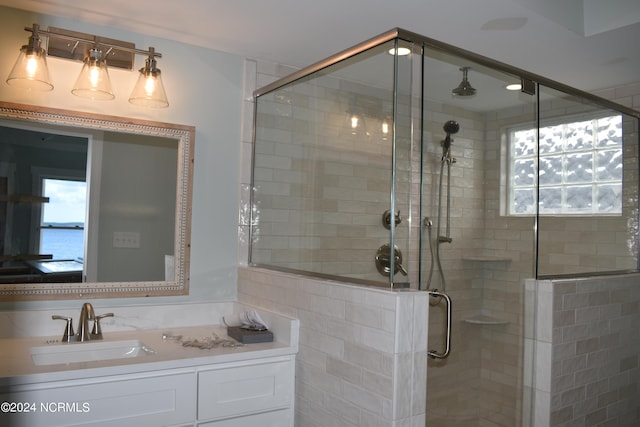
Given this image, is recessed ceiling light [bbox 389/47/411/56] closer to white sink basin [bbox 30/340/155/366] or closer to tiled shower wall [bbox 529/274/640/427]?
tiled shower wall [bbox 529/274/640/427]

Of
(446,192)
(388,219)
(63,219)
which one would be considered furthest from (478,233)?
(63,219)

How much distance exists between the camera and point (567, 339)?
8.32ft

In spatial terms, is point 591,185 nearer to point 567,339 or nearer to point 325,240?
point 567,339

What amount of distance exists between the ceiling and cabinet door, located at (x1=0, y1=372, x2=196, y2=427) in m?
1.59

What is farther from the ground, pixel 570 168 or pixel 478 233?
pixel 570 168

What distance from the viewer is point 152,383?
2023 millimetres

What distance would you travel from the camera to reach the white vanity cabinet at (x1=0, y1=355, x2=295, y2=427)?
5.99 feet

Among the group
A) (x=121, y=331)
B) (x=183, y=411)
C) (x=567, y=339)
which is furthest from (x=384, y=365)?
(x=121, y=331)

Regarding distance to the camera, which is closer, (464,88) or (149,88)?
(464,88)

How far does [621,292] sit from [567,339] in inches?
23.0

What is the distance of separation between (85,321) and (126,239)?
435mm

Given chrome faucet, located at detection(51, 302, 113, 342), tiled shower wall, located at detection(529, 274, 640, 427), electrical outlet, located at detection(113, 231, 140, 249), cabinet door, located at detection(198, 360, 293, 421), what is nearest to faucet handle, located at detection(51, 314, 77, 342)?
chrome faucet, located at detection(51, 302, 113, 342)

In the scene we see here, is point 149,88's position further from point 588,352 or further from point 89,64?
point 588,352

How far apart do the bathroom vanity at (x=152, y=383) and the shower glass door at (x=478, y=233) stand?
2.31 feet
